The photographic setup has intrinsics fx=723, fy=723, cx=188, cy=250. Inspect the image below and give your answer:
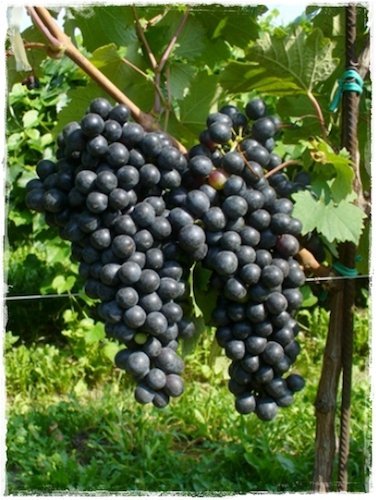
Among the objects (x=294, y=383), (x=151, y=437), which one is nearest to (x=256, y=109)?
(x=294, y=383)

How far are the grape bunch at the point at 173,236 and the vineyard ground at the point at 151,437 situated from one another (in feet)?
2.35

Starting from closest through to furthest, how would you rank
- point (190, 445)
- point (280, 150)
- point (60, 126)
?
point (60, 126) → point (280, 150) → point (190, 445)

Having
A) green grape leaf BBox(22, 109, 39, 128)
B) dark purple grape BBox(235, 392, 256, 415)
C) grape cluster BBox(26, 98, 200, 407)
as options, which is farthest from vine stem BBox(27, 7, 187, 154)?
green grape leaf BBox(22, 109, 39, 128)

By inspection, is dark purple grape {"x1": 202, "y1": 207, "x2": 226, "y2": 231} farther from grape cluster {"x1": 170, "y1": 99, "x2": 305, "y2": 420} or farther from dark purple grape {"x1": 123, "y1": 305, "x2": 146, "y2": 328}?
dark purple grape {"x1": 123, "y1": 305, "x2": 146, "y2": 328}

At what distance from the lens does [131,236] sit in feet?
3.69

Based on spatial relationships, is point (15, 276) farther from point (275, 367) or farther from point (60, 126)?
point (275, 367)

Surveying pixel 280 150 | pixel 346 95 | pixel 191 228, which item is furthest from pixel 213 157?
pixel 280 150

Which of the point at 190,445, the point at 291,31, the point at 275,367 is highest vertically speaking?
the point at 291,31

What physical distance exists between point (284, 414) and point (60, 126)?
1.54 m

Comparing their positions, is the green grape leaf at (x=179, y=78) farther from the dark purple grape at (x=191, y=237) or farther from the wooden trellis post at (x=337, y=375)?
the dark purple grape at (x=191, y=237)

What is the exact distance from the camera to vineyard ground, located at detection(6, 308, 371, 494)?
2217 mm

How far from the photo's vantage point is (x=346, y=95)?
130cm

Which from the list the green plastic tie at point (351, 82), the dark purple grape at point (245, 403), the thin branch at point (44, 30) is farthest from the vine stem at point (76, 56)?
the dark purple grape at point (245, 403)

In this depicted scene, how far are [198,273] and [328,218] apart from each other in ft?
0.79
